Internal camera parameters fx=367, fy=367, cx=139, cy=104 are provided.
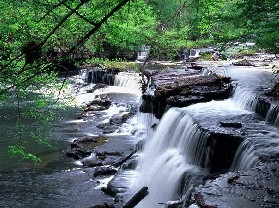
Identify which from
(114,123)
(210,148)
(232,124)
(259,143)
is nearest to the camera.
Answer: (259,143)

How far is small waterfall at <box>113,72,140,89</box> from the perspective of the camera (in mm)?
28281

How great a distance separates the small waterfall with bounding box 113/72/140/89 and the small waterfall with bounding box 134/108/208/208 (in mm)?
14897

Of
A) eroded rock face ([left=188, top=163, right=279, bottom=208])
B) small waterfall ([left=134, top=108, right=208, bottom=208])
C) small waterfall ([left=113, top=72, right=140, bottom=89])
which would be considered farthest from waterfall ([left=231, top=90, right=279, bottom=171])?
small waterfall ([left=113, top=72, right=140, bottom=89])

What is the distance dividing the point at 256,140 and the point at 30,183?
7954mm

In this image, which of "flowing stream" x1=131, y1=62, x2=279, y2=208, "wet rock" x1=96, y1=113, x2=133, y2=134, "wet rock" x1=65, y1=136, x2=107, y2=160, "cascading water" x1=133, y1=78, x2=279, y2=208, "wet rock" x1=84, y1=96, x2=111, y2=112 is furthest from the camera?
"wet rock" x1=84, y1=96, x2=111, y2=112

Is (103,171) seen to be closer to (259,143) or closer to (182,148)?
(182,148)

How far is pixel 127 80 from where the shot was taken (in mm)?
28812

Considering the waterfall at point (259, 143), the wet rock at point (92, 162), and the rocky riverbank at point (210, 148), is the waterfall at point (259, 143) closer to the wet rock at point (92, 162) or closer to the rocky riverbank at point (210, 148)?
the rocky riverbank at point (210, 148)

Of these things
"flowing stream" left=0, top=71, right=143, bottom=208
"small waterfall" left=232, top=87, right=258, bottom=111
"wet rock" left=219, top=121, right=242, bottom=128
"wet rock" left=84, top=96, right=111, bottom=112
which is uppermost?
"small waterfall" left=232, top=87, right=258, bottom=111

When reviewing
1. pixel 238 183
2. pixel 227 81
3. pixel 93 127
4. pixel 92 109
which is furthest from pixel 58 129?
pixel 238 183

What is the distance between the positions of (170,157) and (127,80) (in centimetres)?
1812

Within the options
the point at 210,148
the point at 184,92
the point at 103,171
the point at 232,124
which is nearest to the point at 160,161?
the point at 210,148

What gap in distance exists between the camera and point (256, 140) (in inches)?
357

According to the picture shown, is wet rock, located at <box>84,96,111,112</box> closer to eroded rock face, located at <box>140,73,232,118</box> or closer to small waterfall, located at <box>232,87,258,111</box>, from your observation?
eroded rock face, located at <box>140,73,232,118</box>
